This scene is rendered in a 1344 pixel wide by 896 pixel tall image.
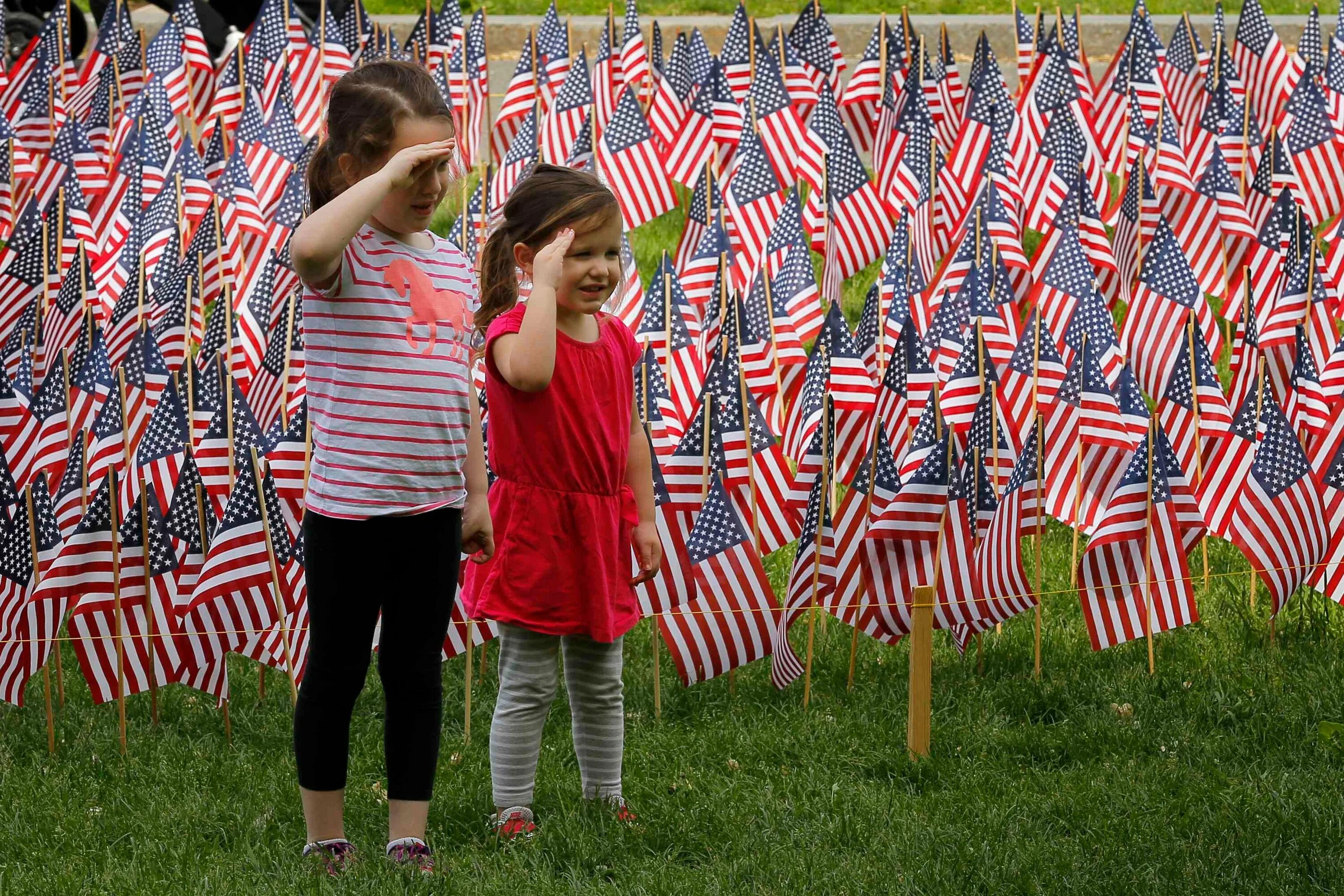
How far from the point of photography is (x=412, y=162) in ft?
11.6

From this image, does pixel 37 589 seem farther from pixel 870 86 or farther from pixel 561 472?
pixel 870 86

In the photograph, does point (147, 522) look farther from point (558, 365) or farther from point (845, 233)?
point (845, 233)

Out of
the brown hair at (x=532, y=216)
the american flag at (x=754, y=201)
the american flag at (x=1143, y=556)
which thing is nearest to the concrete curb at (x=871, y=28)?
the american flag at (x=754, y=201)

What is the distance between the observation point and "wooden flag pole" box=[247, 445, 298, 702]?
16.3 ft

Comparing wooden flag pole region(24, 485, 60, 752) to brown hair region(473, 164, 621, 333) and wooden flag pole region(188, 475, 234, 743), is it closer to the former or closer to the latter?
wooden flag pole region(188, 475, 234, 743)

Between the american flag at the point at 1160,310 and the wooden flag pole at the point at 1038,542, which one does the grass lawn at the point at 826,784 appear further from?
the american flag at the point at 1160,310

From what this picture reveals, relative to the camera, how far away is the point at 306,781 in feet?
13.0

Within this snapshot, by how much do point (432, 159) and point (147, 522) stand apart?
1.88 metres

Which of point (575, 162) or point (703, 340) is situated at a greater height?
point (575, 162)

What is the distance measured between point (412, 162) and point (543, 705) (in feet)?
4.39

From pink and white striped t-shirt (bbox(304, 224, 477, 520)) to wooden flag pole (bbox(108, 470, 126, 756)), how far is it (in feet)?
4.47

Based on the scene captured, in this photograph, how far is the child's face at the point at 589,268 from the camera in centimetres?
403

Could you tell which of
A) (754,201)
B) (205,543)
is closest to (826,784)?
(205,543)

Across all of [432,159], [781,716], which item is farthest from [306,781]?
[781,716]
